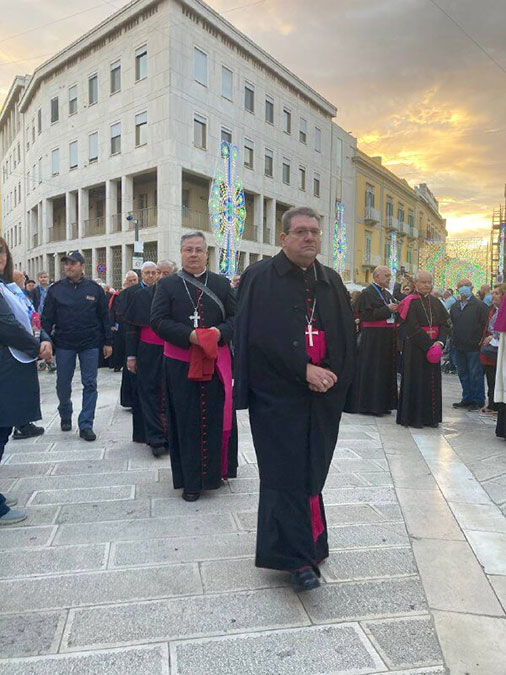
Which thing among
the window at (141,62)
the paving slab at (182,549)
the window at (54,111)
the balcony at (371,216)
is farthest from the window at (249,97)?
the paving slab at (182,549)

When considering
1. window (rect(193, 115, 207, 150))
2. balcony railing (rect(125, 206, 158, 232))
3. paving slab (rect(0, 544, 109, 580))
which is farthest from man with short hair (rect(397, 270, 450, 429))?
window (rect(193, 115, 207, 150))

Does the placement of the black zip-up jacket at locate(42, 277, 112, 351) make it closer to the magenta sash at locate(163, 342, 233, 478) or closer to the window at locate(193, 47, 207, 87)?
the magenta sash at locate(163, 342, 233, 478)

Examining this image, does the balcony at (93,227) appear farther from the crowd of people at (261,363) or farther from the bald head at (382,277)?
the bald head at (382,277)

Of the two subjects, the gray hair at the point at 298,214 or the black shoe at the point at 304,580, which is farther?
the gray hair at the point at 298,214

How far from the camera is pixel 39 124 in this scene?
32.8m

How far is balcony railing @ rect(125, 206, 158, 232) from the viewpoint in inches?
→ 1025

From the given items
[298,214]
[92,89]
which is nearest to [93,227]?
[92,89]

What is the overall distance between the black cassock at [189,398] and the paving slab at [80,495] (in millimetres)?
448

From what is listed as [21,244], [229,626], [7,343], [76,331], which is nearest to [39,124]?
[21,244]

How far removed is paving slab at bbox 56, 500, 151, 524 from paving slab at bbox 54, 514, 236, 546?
0.08m

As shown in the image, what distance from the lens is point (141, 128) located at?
25297 mm

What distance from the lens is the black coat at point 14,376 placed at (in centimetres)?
358

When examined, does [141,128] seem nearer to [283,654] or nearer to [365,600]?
[365,600]

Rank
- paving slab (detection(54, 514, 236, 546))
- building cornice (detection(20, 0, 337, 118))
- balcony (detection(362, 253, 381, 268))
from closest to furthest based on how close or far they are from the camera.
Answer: paving slab (detection(54, 514, 236, 546)) < building cornice (detection(20, 0, 337, 118)) < balcony (detection(362, 253, 381, 268))
